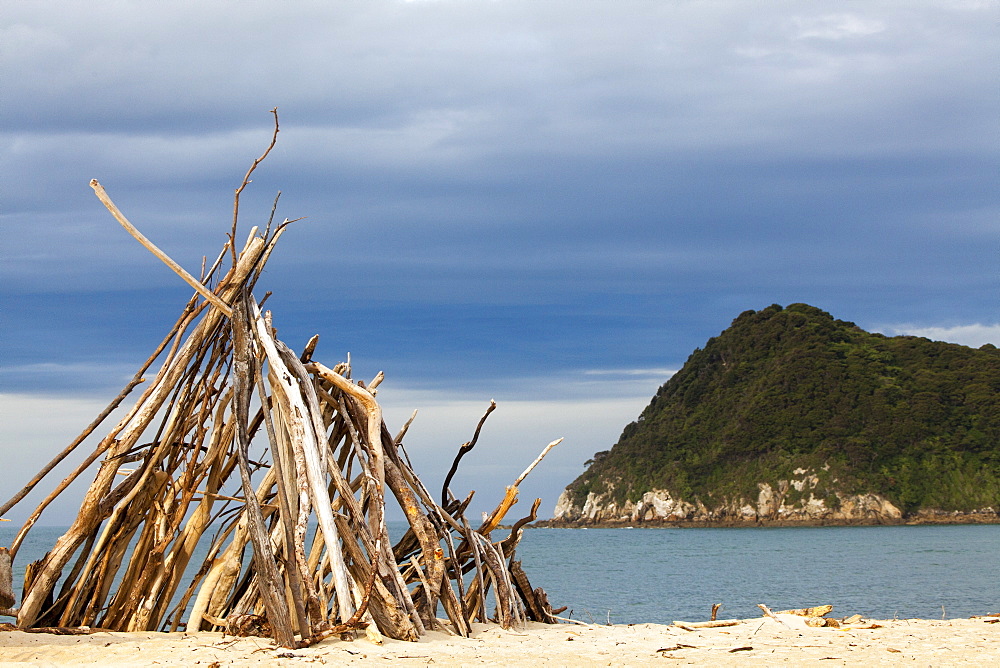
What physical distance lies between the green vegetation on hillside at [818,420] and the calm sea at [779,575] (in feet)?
38.0

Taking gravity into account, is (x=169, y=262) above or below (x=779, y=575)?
above

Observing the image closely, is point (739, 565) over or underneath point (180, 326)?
underneath

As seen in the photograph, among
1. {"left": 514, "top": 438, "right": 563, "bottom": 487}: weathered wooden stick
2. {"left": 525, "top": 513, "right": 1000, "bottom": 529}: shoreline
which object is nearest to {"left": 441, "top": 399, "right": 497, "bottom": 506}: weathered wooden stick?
{"left": 514, "top": 438, "right": 563, "bottom": 487}: weathered wooden stick

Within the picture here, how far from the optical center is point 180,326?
7801 mm

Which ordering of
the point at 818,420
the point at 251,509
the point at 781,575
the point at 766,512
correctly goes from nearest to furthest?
1. the point at 251,509
2. the point at 781,575
3. the point at 766,512
4. the point at 818,420

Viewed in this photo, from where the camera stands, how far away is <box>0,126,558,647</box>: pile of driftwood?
6867mm

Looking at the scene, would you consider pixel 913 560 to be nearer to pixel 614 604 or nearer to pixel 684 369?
pixel 614 604

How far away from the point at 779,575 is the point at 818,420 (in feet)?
180

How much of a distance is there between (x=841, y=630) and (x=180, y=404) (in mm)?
5915

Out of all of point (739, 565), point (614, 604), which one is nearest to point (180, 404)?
point (614, 604)

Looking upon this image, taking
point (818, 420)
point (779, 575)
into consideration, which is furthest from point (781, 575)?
point (818, 420)

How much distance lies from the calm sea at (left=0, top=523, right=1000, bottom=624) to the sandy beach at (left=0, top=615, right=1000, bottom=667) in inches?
87.9

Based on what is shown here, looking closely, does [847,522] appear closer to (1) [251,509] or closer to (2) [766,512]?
(2) [766,512]

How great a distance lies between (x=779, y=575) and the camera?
36844mm
